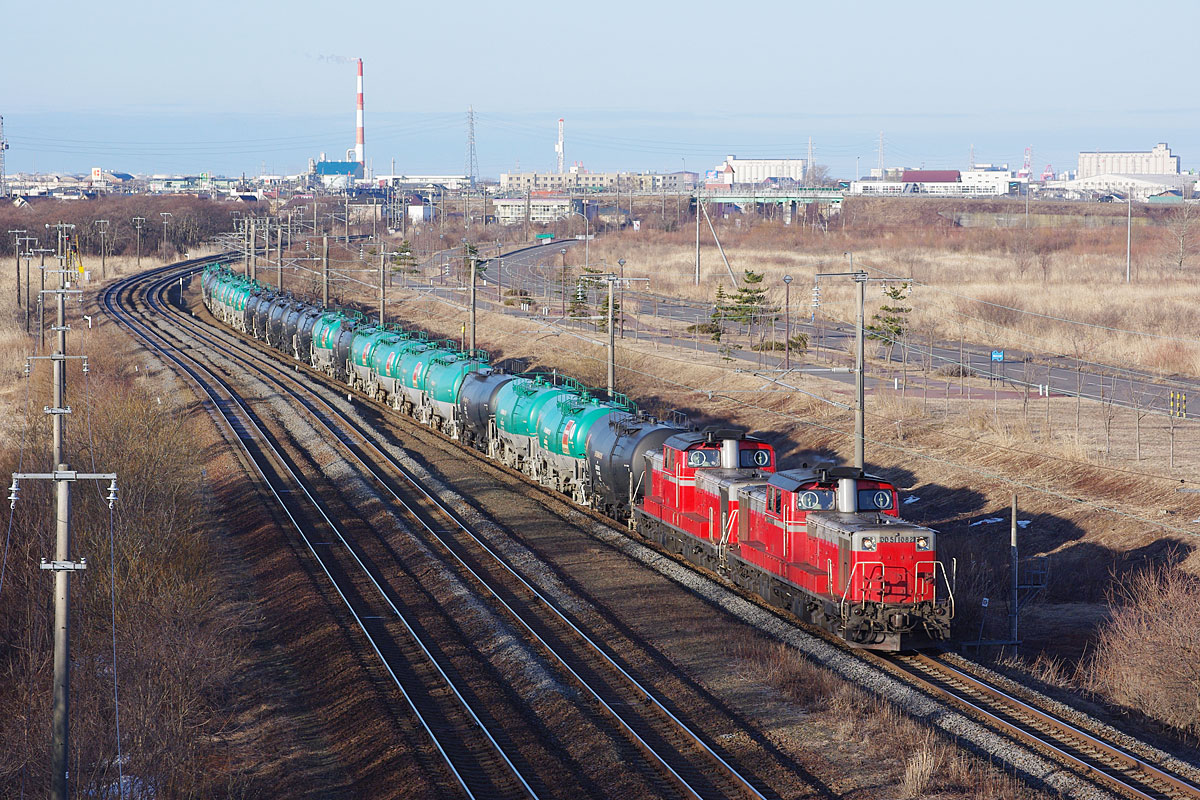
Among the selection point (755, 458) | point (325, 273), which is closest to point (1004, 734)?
point (755, 458)

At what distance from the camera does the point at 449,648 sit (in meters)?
25.5

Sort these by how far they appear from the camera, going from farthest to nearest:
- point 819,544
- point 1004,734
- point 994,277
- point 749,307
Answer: point 994,277, point 749,307, point 819,544, point 1004,734

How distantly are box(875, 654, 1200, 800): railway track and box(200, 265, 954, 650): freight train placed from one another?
3.14 feet

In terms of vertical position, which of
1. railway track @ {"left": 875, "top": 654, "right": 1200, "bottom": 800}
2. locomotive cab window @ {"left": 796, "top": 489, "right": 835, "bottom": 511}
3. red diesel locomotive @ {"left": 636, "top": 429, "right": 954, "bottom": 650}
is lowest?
railway track @ {"left": 875, "top": 654, "right": 1200, "bottom": 800}

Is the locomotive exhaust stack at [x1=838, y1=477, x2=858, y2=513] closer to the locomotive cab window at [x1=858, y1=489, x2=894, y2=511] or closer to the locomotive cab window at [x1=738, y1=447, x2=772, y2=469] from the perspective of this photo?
the locomotive cab window at [x1=858, y1=489, x2=894, y2=511]

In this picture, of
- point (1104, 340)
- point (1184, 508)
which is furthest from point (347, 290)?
point (1184, 508)

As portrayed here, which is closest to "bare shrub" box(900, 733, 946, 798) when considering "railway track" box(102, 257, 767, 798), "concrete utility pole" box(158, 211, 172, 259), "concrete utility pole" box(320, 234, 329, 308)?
"railway track" box(102, 257, 767, 798)

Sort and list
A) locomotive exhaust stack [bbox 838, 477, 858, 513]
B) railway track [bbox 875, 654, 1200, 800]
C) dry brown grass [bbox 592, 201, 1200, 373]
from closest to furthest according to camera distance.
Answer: railway track [bbox 875, 654, 1200, 800], locomotive exhaust stack [bbox 838, 477, 858, 513], dry brown grass [bbox 592, 201, 1200, 373]

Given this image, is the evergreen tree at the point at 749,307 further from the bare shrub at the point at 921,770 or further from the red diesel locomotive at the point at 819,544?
the bare shrub at the point at 921,770

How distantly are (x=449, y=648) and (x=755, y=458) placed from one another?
9.21 metres

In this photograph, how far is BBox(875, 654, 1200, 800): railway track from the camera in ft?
58.1

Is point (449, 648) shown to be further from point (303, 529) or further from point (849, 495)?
point (303, 529)

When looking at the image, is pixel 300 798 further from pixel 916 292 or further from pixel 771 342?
pixel 916 292

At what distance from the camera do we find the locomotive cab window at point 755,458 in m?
30.0
